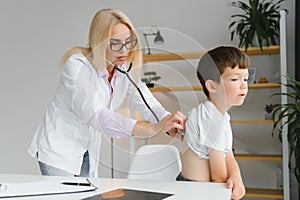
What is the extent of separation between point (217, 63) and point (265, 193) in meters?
1.88

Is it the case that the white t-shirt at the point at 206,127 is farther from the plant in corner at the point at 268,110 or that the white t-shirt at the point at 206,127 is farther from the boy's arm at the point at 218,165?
the plant in corner at the point at 268,110

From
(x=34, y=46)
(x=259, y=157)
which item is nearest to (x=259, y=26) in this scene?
(x=259, y=157)

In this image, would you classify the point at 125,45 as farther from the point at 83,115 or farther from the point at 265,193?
the point at 265,193

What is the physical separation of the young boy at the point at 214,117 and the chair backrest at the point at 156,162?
0.18 ft

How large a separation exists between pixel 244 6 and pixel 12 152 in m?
2.44

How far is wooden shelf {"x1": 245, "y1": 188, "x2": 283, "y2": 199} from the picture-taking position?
2.96 meters

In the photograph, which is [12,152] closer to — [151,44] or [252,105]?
[252,105]

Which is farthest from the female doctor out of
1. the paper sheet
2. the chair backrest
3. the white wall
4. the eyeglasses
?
the white wall

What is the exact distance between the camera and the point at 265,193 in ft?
9.90

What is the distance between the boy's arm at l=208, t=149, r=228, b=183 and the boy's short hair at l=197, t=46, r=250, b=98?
0.67ft

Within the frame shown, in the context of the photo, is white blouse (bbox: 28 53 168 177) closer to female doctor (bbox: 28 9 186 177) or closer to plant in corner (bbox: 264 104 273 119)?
female doctor (bbox: 28 9 186 177)

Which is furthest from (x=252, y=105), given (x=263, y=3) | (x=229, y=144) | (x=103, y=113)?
(x=103, y=113)

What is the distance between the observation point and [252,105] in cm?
329

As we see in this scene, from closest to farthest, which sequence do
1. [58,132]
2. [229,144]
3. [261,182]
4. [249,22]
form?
1. [229,144]
2. [58,132]
3. [249,22]
4. [261,182]
